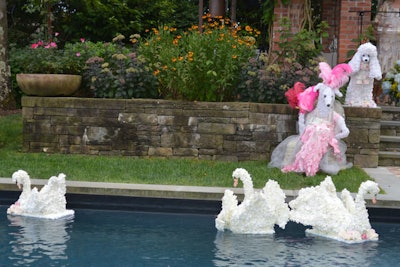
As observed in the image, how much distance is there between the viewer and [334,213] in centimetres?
635

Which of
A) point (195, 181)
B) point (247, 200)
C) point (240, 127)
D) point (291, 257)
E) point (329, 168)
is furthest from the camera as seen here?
point (240, 127)

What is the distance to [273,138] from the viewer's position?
953 cm

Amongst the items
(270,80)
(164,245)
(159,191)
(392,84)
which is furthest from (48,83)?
(392,84)

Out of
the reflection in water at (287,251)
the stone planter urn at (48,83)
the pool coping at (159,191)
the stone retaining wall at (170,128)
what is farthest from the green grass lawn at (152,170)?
the reflection in water at (287,251)

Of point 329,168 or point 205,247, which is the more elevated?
point 329,168

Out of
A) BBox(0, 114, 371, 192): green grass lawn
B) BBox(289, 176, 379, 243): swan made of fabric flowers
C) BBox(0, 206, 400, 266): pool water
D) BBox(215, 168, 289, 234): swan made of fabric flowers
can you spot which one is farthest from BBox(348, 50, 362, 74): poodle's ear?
BBox(215, 168, 289, 234): swan made of fabric flowers

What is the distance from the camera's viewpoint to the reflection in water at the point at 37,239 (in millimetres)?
5477

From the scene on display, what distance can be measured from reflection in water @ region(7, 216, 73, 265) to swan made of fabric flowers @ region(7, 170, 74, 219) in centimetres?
8

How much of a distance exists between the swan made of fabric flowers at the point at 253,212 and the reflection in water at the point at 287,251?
0.09m

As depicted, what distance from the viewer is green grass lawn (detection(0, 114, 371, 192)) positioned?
7.95m

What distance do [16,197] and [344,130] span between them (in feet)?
12.8

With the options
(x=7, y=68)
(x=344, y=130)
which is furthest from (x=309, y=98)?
(x=7, y=68)

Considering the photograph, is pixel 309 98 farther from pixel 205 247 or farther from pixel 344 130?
pixel 205 247

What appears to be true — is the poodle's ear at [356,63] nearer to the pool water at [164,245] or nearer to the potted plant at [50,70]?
the pool water at [164,245]
